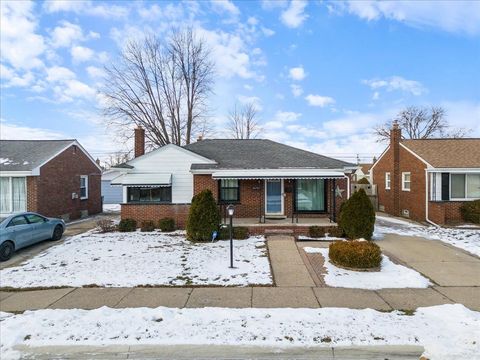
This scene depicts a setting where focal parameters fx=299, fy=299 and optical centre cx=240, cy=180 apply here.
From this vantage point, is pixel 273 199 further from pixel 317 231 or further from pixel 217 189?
pixel 317 231

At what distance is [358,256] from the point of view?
7816mm

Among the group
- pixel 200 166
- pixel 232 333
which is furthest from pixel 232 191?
pixel 232 333

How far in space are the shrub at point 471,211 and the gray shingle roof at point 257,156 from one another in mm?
6501

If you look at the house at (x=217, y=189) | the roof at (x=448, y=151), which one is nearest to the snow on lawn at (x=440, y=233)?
the house at (x=217, y=189)

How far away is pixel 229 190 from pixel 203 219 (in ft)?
11.7

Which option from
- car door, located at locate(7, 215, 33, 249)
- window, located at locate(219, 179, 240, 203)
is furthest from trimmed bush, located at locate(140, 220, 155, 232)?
car door, located at locate(7, 215, 33, 249)

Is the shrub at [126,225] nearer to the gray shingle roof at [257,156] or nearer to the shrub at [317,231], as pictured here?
the gray shingle roof at [257,156]

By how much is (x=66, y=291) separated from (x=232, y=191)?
8748mm

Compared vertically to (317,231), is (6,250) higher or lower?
lower

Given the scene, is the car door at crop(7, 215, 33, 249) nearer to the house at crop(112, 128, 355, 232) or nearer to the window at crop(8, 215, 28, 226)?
the window at crop(8, 215, 28, 226)

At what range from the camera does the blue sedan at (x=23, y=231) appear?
9594mm

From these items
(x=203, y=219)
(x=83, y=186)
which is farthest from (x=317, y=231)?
(x=83, y=186)

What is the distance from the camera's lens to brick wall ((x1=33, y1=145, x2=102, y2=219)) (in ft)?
53.2

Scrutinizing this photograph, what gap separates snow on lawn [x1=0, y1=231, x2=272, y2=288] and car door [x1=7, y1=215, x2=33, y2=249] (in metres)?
0.87
